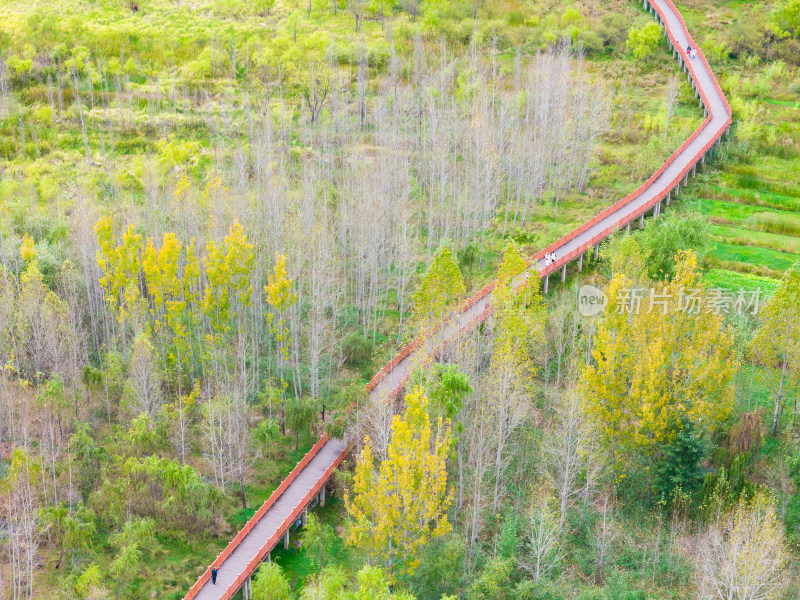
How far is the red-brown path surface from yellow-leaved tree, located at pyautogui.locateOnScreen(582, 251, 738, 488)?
6.08 meters

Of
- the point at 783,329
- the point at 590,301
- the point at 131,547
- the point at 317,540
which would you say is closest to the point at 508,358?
the point at 317,540

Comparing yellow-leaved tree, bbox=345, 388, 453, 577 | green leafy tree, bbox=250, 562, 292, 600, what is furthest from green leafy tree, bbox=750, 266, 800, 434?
green leafy tree, bbox=250, 562, 292, 600

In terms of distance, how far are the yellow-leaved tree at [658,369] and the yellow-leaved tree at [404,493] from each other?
11.0m

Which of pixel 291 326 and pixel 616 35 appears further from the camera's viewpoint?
pixel 616 35

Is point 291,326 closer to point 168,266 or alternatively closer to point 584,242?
point 168,266

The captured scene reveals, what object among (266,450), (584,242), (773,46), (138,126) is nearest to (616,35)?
(773,46)

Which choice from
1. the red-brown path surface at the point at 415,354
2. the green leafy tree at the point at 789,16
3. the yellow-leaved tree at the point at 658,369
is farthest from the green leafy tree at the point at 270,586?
the green leafy tree at the point at 789,16

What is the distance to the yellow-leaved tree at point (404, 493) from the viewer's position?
4259 cm

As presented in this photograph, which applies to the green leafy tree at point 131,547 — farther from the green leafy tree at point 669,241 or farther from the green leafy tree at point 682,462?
the green leafy tree at point 669,241

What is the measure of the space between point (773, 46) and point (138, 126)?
65566 millimetres

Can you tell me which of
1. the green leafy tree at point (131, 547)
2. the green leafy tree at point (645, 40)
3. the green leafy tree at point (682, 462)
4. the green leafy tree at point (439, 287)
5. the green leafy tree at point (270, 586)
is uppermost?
the green leafy tree at point (645, 40)

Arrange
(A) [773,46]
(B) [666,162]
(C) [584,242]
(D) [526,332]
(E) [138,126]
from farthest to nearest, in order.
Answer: (A) [773,46], (E) [138,126], (B) [666,162], (C) [584,242], (D) [526,332]

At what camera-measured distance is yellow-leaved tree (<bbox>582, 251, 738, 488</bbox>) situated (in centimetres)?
5016

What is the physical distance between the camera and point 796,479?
168ft
